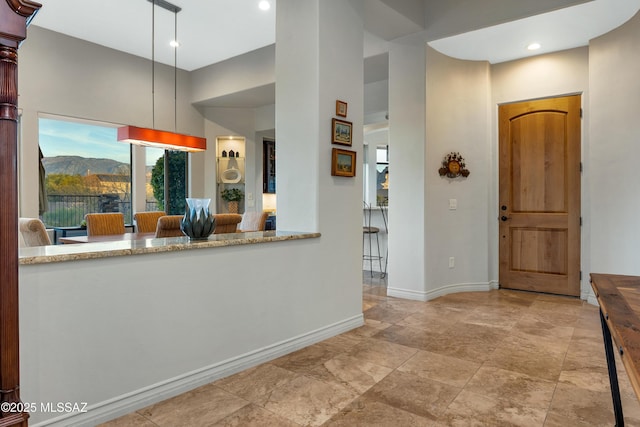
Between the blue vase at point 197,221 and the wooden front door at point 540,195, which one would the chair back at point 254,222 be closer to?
the blue vase at point 197,221

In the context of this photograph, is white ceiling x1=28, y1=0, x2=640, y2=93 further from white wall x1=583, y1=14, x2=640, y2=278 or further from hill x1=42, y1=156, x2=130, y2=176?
hill x1=42, y1=156, x2=130, y2=176

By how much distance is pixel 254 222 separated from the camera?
5027mm

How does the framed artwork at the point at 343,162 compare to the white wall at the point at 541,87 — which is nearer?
the framed artwork at the point at 343,162

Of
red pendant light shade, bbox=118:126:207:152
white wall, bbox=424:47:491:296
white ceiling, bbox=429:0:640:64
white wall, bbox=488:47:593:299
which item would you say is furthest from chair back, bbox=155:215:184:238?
white wall, bbox=488:47:593:299

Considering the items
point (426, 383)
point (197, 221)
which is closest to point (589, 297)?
point (426, 383)

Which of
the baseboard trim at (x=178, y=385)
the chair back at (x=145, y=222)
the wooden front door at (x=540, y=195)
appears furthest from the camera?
the chair back at (x=145, y=222)

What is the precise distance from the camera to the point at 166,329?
2094 mm

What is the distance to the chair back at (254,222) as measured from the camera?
4926 millimetres

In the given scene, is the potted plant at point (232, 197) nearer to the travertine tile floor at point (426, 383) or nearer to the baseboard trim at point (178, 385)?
the travertine tile floor at point (426, 383)

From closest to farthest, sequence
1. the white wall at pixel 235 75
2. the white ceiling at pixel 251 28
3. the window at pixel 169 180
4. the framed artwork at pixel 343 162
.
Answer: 1. the framed artwork at pixel 343 162
2. the white ceiling at pixel 251 28
3. the white wall at pixel 235 75
4. the window at pixel 169 180

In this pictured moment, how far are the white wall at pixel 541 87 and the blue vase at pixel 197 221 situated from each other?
144 inches

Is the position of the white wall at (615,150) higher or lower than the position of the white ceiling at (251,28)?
lower

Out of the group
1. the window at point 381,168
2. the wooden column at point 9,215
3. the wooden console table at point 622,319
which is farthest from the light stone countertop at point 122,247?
the window at point 381,168

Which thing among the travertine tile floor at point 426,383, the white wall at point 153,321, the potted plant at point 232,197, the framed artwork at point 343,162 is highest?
the framed artwork at point 343,162
